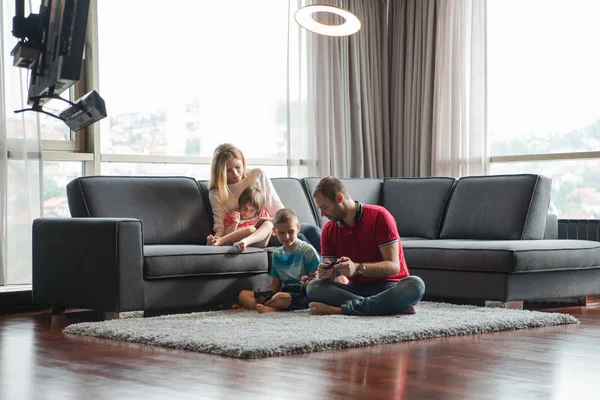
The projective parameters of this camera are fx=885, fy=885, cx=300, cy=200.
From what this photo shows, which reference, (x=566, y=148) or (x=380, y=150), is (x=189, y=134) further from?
(x=566, y=148)

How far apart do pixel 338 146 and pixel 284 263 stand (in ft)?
8.06

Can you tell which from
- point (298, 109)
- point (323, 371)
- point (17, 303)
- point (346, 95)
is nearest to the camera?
point (323, 371)

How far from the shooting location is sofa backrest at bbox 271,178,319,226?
547 centimetres

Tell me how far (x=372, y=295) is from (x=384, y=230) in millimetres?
343

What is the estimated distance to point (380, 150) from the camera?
7.01 m

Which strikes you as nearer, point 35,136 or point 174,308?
point 174,308

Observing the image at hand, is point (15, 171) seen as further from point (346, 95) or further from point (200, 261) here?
point (346, 95)

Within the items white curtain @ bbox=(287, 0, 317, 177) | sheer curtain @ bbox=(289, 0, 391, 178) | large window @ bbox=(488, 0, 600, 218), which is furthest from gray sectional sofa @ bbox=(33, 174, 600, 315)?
sheer curtain @ bbox=(289, 0, 391, 178)

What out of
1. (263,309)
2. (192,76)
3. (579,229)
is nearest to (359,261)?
(263,309)

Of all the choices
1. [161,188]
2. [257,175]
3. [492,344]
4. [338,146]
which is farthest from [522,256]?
[338,146]

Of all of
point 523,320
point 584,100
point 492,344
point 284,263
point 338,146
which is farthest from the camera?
point 338,146

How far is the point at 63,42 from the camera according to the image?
11.7ft

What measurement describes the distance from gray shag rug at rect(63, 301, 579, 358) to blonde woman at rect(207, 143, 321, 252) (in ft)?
2.11

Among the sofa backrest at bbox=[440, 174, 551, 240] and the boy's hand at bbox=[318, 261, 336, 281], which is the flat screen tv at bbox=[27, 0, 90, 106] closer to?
the boy's hand at bbox=[318, 261, 336, 281]
